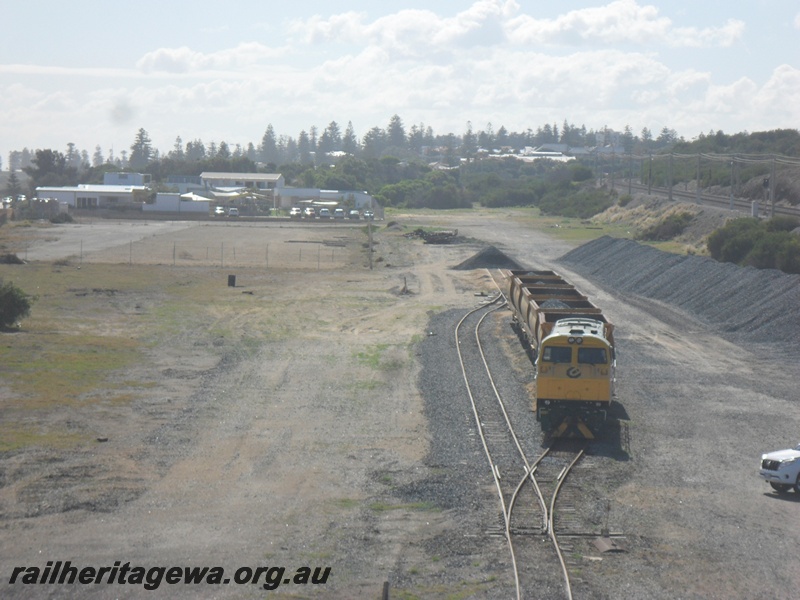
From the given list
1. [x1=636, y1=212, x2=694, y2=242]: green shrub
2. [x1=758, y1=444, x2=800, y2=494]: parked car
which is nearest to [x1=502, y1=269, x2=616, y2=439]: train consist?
[x1=758, y1=444, x2=800, y2=494]: parked car

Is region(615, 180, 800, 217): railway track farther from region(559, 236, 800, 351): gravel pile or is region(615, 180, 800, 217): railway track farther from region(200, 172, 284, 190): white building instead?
region(200, 172, 284, 190): white building

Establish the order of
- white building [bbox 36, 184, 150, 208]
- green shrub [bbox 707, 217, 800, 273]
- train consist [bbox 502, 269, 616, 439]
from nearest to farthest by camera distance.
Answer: train consist [bbox 502, 269, 616, 439], green shrub [bbox 707, 217, 800, 273], white building [bbox 36, 184, 150, 208]

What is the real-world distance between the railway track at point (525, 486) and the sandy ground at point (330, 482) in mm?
412

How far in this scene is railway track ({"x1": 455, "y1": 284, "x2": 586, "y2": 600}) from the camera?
43.0 ft

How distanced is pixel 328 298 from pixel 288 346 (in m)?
13.8

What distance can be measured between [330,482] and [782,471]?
27.1 feet

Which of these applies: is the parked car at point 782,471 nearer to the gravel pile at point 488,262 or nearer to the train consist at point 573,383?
the train consist at point 573,383

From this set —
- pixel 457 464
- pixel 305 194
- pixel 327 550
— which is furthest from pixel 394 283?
pixel 305 194

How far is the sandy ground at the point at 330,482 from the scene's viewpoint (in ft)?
43.5

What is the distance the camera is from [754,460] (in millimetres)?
19531

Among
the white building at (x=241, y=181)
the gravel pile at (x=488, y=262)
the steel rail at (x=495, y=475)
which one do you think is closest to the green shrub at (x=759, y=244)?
the gravel pile at (x=488, y=262)

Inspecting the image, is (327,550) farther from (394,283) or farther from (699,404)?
(394,283)

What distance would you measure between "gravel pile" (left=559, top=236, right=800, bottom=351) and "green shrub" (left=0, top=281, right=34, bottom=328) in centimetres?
2646

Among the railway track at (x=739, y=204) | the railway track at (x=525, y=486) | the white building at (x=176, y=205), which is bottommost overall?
the railway track at (x=525, y=486)
